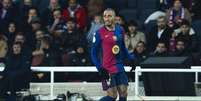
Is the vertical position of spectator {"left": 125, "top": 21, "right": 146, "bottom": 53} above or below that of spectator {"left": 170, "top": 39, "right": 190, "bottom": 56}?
above

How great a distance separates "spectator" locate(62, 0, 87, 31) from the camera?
16.0 metres

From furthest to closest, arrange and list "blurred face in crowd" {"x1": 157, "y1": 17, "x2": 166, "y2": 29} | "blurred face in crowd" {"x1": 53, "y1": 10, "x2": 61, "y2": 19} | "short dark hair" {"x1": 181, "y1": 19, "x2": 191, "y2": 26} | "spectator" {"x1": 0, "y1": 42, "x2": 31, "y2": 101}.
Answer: "blurred face in crowd" {"x1": 53, "y1": 10, "x2": 61, "y2": 19} → "blurred face in crowd" {"x1": 157, "y1": 17, "x2": 166, "y2": 29} → "short dark hair" {"x1": 181, "y1": 19, "x2": 191, "y2": 26} → "spectator" {"x1": 0, "y1": 42, "x2": 31, "y2": 101}

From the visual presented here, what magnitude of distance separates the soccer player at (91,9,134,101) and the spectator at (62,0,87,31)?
13.8 ft

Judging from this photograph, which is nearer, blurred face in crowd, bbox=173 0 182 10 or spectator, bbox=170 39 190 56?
spectator, bbox=170 39 190 56

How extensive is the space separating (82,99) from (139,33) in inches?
96.2

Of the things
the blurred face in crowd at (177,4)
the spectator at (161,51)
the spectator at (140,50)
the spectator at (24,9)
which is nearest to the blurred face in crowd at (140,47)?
the spectator at (140,50)

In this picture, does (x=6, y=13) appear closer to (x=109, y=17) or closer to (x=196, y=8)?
(x=196, y=8)

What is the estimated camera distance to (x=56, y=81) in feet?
47.1

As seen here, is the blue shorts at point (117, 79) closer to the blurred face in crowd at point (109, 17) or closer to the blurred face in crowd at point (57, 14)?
the blurred face in crowd at point (109, 17)

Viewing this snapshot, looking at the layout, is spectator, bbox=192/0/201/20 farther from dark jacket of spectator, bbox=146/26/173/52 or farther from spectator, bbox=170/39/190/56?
spectator, bbox=170/39/190/56

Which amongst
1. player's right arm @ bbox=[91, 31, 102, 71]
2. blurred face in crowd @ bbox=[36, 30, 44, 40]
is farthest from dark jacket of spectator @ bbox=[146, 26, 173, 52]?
player's right arm @ bbox=[91, 31, 102, 71]

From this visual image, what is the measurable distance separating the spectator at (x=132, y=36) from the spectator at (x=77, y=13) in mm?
1238

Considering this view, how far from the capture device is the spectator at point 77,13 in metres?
16.0

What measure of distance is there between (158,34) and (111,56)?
357 centimetres
